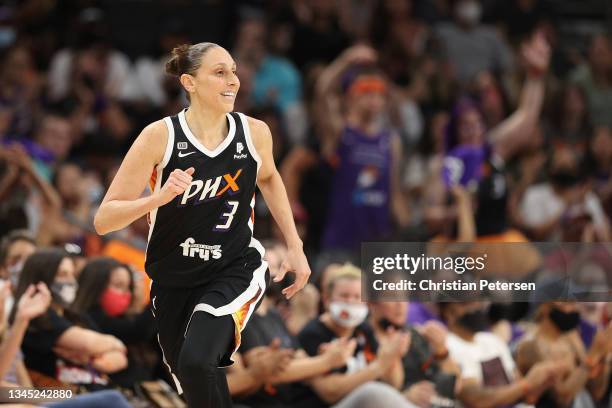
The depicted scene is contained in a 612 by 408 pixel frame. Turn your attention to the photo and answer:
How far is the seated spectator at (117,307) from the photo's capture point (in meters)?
7.60

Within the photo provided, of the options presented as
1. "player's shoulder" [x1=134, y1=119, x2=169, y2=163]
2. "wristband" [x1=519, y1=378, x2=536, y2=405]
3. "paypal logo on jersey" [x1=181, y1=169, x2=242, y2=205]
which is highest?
"player's shoulder" [x1=134, y1=119, x2=169, y2=163]

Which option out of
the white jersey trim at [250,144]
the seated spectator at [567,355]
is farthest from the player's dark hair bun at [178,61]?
the seated spectator at [567,355]

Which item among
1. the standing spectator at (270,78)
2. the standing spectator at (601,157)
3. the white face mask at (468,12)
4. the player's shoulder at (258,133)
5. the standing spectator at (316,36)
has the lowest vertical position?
the player's shoulder at (258,133)

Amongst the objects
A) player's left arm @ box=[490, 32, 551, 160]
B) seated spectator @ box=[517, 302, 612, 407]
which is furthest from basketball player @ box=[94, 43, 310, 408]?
player's left arm @ box=[490, 32, 551, 160]

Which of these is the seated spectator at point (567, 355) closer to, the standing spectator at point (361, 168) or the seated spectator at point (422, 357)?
the seated spectator at point (422, 357)

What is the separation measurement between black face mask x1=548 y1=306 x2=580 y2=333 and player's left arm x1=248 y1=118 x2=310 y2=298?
269cm

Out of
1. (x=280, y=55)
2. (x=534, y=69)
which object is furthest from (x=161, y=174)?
(x=280, y=55)

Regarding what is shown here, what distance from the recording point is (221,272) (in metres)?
5.95

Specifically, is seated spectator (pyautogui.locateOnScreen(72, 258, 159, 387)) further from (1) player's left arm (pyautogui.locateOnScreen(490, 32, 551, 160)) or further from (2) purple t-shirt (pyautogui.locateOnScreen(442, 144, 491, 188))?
(1) player's left arm (pyautogui.locateOnScreen(490, 32, 551, 160))

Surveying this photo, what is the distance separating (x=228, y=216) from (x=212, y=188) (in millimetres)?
170

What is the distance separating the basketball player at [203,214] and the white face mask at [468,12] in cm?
910

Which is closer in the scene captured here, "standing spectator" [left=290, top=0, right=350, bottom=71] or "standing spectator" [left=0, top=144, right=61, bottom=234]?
"standing spectator" [left=0, top=144, right=61, bottom=234]

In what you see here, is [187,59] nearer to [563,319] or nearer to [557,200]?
[563,319]

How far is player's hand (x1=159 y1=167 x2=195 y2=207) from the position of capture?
5.43m
